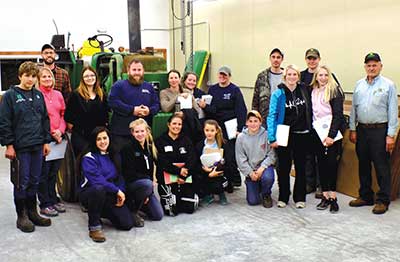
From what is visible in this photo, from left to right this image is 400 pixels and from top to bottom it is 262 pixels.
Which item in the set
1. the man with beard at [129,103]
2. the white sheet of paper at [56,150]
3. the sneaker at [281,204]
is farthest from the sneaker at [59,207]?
the sneaker at [281,204]

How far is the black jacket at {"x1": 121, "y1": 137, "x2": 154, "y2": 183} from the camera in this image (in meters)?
4.02

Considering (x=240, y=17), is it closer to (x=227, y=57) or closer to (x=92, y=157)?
(x=227, y=57)

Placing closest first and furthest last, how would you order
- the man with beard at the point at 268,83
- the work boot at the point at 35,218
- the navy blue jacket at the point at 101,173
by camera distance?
1. the navy blue jacket at the point at 101,173
2. the work boot at the point at 35,218
3. the man with beard at the point at 268,83

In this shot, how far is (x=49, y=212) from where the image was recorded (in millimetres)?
4270

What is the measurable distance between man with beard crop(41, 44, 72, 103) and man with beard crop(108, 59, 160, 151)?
0.51m

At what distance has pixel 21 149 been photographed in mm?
3732

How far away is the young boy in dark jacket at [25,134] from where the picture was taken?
3.68 meters

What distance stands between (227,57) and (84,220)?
5900 mm

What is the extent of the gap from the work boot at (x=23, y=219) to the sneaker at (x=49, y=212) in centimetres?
33

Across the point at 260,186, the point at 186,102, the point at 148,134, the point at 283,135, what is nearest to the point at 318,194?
the point at 260,186

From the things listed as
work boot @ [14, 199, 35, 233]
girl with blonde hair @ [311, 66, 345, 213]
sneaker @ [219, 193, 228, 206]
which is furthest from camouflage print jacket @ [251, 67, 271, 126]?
work boot @ [14, 199, 35, 233]

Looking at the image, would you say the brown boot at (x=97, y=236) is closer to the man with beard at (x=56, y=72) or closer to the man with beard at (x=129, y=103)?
the man with beard at (x=129, y=103)

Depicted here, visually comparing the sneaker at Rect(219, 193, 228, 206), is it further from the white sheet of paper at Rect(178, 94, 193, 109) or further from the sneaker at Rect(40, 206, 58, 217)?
the sneaker at Rect(40, 206, 58, 217)

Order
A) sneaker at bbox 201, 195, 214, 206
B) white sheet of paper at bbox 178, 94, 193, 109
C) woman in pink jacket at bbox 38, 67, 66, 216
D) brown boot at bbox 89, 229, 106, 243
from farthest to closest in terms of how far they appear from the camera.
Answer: white sheet of paper at bbox 178, 94, 193, 109
sneaker at bbox 201, 195, 214, 206
woman in pink jacket at bbox 38, 67, 66, 216
brown boot at bbox 89, 229, 106, 243
